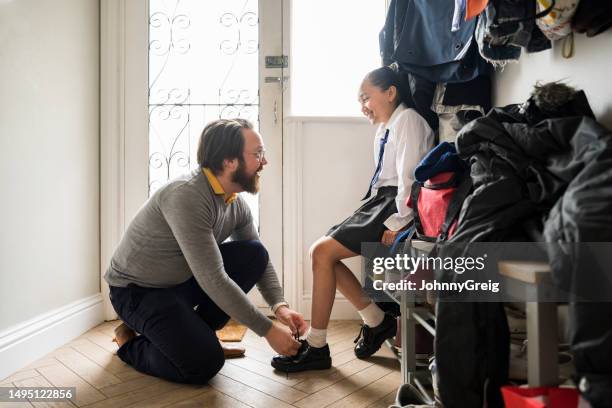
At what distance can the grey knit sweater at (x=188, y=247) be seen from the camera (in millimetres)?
1273

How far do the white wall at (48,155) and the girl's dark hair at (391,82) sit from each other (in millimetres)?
1322

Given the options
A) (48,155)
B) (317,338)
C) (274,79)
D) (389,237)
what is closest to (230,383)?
(317,338)

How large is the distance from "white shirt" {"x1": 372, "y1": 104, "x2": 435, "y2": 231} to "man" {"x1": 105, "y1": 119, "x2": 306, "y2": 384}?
1.61 feet

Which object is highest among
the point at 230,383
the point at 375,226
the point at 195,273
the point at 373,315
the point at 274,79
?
the point at 274,79

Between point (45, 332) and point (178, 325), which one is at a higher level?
point (178, 325)

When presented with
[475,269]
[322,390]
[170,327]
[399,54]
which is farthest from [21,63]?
[475,269]

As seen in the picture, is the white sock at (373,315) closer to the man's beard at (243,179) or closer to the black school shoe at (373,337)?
the black school shoe at (373,337)

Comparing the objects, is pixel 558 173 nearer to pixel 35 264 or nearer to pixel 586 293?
pixel 586 293

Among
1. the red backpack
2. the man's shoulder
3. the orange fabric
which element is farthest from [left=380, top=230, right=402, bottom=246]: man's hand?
the orange fabric

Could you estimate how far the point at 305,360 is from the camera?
1473 mm

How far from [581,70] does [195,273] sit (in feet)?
3.83

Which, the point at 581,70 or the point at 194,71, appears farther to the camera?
the point at 194,71

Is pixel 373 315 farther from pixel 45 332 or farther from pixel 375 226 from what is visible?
pixel 45 332

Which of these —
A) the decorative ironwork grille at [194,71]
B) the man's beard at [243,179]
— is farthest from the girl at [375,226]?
the decorative ironwork grille at [194,71]
